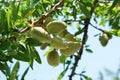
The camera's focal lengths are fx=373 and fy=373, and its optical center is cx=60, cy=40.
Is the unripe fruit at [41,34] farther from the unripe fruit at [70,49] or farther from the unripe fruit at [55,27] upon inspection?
the unripe fruit at [70,49]

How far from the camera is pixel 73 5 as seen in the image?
10.2 ft

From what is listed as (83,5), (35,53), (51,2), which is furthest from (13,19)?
(51,2)

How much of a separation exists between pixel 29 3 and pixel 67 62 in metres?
0.95

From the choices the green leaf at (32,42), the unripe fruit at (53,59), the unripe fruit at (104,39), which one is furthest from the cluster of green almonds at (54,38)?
the unripe fruit at (104,39)

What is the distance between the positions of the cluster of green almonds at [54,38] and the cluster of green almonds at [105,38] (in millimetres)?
595

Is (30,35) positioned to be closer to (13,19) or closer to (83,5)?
(13,19)

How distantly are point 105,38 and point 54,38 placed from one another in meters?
0.90

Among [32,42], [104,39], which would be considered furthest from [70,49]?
[104,39]

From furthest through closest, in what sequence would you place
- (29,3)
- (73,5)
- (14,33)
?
(73,5)
(29,3)
(14,33)

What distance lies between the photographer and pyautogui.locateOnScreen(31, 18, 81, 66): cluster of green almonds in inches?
81.9

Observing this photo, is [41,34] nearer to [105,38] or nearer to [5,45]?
[5,45]

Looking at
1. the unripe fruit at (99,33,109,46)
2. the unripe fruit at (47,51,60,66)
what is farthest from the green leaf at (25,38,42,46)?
the unripe fruit at (99,33,109,46)

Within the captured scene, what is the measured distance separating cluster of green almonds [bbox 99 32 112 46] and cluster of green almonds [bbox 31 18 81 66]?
595mm

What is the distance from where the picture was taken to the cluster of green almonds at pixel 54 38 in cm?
208
